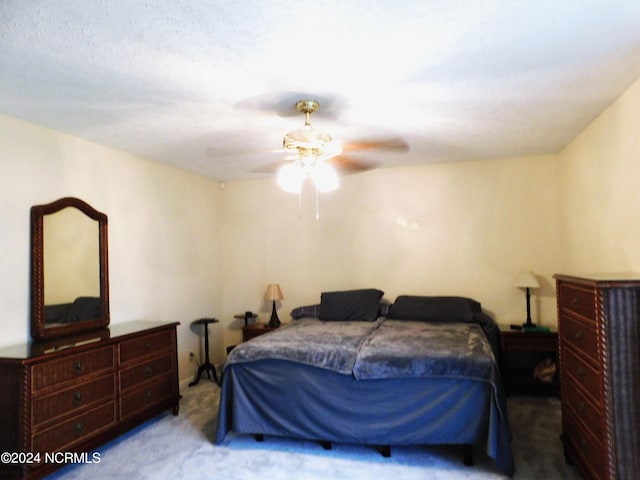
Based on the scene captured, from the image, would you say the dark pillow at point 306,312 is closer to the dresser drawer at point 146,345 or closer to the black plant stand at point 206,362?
the black plant stand at point 206,362

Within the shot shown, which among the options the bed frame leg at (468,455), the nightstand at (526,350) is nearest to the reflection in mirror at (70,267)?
the bed frame leg at (468,455)

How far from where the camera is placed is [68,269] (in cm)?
306

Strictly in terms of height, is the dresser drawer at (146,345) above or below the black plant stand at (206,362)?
above

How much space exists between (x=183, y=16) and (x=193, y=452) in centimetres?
268

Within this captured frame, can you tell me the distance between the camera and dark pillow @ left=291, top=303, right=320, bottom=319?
4.34 metres

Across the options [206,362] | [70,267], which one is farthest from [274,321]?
[70,267]

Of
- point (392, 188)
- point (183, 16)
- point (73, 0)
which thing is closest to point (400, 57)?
point (183, 16)

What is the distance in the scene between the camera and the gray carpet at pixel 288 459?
7.98 feet

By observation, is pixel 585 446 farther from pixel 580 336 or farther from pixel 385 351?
pixel 385 351

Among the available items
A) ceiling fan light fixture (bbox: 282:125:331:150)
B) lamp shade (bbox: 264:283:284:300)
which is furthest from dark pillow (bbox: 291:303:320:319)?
ceiling fan light fixture (bbox: 282:125:331:150)

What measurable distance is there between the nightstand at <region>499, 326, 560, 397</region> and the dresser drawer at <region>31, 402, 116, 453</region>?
3377 mm

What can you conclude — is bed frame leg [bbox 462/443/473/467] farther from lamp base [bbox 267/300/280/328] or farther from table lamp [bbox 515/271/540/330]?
lamp base [bbox 267/300/280/328]

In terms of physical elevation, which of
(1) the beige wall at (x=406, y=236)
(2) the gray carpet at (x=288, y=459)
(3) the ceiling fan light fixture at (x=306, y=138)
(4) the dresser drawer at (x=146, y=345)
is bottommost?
(2) the gray carpet at (x=288, y=459)

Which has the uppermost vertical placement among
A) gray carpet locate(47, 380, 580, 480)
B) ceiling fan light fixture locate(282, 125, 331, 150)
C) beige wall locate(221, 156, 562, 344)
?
ceiling fan light fixture locate(282, 125, 331, 150)
